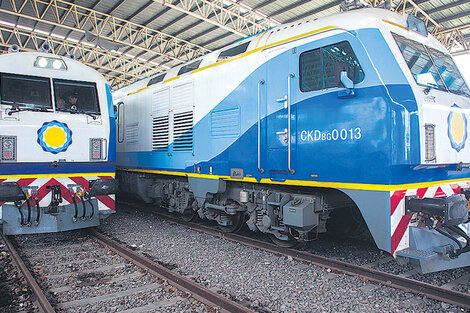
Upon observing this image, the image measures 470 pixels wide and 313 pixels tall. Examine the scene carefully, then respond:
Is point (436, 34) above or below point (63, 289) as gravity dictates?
above

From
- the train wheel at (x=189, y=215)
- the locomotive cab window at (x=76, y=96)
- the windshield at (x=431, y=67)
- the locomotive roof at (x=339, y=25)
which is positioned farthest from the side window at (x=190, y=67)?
the windshield at (x=431, y=67)

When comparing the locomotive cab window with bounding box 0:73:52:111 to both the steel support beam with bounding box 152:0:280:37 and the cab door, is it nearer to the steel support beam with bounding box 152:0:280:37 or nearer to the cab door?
the cab door

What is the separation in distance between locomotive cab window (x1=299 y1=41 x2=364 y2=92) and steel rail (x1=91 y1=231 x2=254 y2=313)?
9.61 ft

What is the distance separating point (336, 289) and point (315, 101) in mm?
2460

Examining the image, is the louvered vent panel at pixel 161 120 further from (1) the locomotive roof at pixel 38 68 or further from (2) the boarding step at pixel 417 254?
(2) the boarding step at pixel 417 254

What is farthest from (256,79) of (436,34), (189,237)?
(436,34)

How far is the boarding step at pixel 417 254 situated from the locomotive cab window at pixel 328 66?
215cm

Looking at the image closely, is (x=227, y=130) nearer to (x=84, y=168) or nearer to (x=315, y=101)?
(x=315, y=101)

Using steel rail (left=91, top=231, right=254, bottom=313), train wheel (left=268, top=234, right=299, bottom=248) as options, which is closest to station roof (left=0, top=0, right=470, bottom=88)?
train wheel (left=268, top=234, right=299, bottom=248)

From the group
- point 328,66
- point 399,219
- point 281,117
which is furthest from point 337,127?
point 399,219

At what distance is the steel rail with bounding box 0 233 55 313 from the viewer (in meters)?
3.75

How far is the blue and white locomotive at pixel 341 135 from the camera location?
426cm

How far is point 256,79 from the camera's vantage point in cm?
586

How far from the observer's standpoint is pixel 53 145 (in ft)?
21.4
